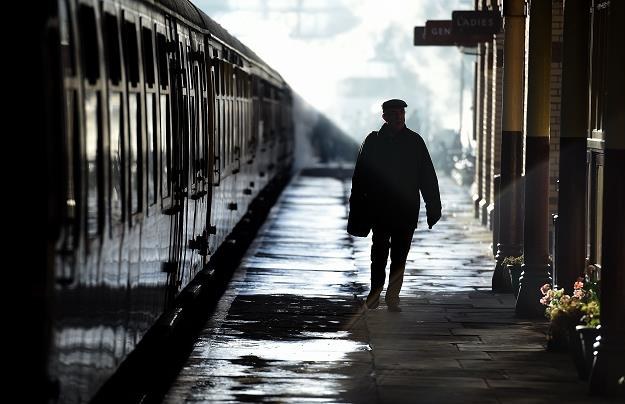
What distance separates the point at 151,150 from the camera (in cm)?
865

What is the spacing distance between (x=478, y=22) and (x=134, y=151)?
12084 mm

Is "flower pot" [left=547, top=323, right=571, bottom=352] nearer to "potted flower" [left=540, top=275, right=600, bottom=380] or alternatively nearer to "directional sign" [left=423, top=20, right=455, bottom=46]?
"potted flower" [left=540, top=275, right=600, bottom=380]

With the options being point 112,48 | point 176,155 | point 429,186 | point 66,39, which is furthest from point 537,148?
point 66,39

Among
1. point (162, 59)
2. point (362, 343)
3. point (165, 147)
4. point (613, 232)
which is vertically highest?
point (162, 59)

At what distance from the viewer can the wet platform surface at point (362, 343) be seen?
29.9 ft

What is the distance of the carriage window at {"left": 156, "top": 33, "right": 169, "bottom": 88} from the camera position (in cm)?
931

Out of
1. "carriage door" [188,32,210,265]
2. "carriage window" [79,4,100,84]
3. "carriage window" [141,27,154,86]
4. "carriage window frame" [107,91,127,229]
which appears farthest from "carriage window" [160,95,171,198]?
"carriage window" [79,4,100,84]

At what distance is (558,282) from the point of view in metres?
11.5

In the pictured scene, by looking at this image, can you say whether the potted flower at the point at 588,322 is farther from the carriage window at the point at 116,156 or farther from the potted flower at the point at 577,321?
the carriage window at the point at 116,156

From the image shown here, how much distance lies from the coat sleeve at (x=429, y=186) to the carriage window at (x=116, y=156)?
5.34 meters

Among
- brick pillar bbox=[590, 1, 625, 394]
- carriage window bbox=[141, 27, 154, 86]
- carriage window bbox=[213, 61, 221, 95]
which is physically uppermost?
carriage window bbox=[141, 27, 154, 86]

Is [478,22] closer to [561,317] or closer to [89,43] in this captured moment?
[561,317]

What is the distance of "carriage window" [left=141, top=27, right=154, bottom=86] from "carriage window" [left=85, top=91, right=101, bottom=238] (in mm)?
2066

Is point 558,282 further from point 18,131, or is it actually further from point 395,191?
point 18,131
